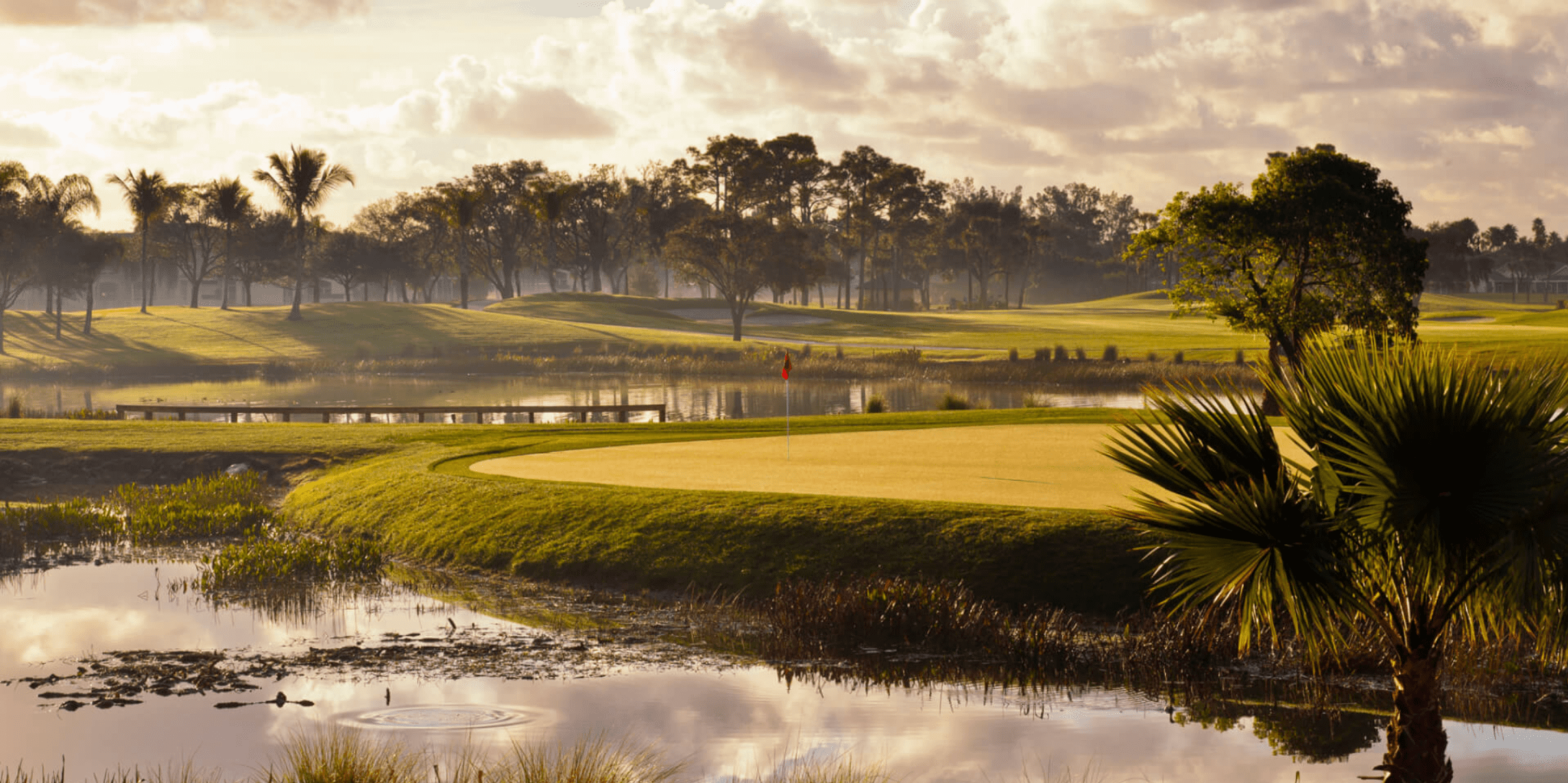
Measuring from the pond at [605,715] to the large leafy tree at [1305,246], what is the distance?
2588 centimetres

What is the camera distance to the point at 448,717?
11250 millimetres

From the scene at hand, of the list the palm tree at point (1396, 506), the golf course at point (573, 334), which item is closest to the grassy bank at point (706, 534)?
the palm tree at point (1396, 506)

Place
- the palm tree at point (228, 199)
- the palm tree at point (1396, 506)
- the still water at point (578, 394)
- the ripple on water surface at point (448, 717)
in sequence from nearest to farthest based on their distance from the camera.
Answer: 1. the palm tree at point (1396, 506)
2. the ripple on water surface at point (448, 717)
3. the still water at point (578, 394)
4. the palm tree at point (228, 199)

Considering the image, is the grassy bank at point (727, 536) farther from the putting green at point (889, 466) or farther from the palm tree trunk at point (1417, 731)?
the palm tree trunk at point (1417, 731)

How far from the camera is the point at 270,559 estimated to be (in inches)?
721

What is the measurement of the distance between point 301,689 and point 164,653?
2177 millimetres

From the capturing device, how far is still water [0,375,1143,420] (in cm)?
5278

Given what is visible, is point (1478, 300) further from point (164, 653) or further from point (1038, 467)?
point (164, 653)

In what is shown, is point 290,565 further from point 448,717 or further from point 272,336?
point 272,336

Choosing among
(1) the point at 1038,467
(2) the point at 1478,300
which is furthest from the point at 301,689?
(2) the point at 1478,300

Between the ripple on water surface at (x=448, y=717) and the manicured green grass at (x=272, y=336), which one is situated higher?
the manicured green grass at (x=272, y=336)

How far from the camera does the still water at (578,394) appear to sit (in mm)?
52781

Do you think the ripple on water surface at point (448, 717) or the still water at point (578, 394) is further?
the still water at point (578, 394)

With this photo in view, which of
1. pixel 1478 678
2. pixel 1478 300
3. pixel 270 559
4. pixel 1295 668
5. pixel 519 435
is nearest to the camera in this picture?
pixel 1478 678
